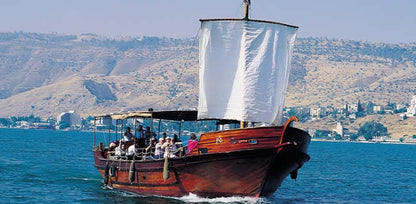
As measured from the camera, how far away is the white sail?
36125 millimetres

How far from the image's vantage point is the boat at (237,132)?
33.9 m

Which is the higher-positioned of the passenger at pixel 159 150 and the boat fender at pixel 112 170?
the passenger at pixel 159 150

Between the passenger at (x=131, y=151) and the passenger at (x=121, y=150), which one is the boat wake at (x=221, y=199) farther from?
the passenger at (x=121, y=150)

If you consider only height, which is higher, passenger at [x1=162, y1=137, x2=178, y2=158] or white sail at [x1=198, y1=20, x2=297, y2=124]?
white sail at [x1=198, y1=20, x2=297, y2=124]

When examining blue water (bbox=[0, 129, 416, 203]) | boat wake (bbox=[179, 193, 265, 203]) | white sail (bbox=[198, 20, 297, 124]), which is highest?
white sail (bbox=[198, 20, 297, 124])

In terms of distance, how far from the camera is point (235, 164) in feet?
112

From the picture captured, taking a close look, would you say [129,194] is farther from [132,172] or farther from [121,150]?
[121,150]

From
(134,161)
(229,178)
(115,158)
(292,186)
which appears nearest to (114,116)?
(115,158)

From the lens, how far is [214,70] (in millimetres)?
36594

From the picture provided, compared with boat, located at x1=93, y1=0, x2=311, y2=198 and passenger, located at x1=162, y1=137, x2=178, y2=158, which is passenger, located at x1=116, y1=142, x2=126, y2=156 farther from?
passenger, located at x1=162, y1=137, x2=178, y2=158

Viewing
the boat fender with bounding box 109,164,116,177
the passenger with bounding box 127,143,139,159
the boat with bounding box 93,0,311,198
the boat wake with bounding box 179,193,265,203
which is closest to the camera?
the boat with bounding box 93,0,311,198

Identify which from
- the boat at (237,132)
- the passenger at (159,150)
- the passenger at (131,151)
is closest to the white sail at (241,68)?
the boat at (237,132)

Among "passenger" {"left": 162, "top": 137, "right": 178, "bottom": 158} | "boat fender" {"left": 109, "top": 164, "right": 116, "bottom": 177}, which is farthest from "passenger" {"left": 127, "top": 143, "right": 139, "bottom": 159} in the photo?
"passenger" {"left": 162, "top": 137, "right": 178, "bottom": 158}

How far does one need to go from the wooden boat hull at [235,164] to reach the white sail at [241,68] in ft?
8.18
